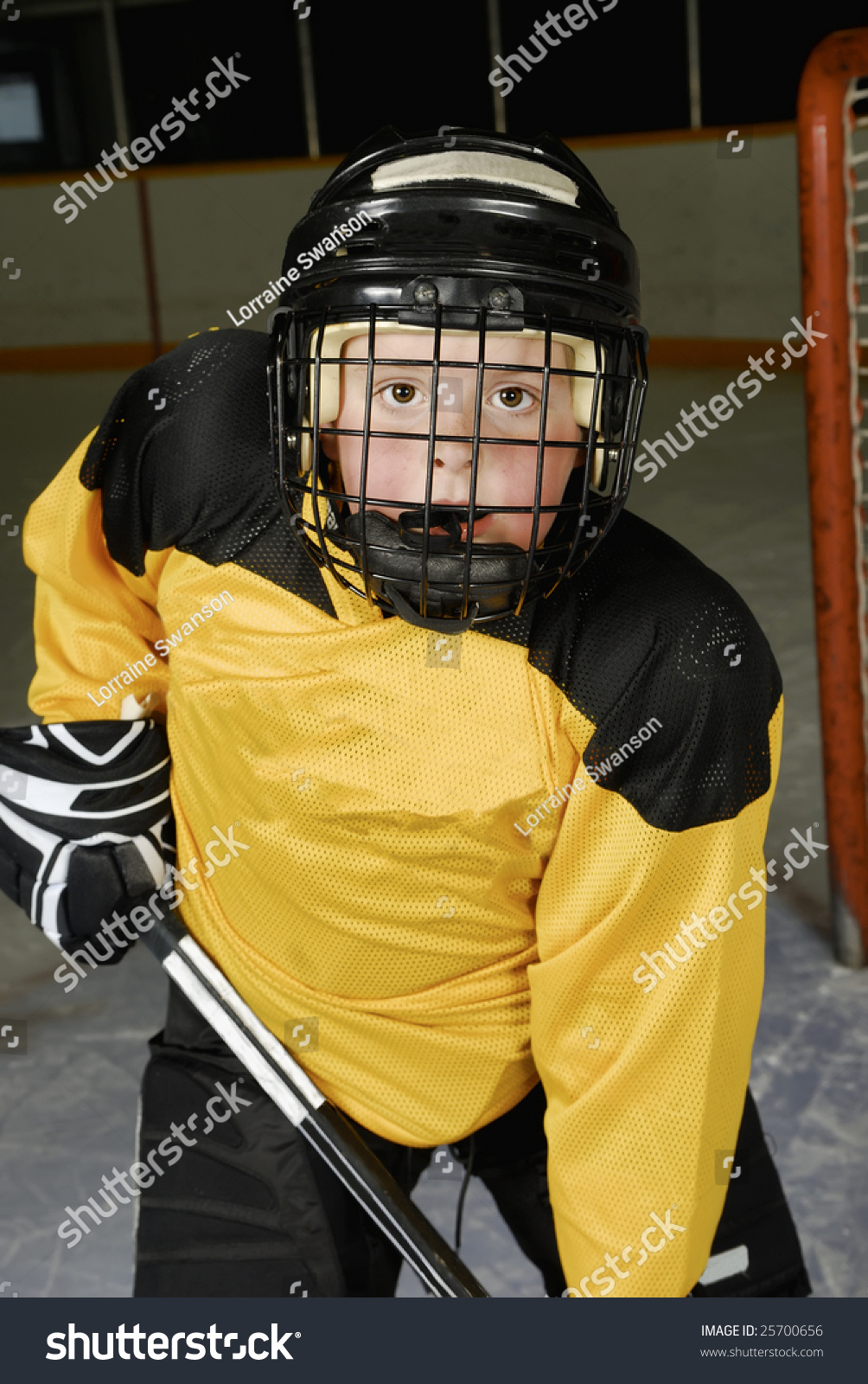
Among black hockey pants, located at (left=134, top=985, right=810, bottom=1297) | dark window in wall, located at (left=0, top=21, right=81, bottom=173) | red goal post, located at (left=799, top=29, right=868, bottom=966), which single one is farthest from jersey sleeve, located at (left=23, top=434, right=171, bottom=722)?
dark window in wall, located at (left=0, top=21, right=81, bottom=173)

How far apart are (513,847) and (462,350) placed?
45cm

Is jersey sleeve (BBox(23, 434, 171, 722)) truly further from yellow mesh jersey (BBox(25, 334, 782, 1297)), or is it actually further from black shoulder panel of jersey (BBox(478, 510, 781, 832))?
black shoulder panel of jersey (BBox(478, 510, 781, 832))

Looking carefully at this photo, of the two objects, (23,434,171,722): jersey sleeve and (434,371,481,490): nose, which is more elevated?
(434,371,481,490): nose

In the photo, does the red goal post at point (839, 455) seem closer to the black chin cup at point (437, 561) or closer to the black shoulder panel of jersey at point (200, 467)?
the black shoulder panel of jersey at point (200, 467)

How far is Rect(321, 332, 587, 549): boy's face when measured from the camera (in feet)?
3.38

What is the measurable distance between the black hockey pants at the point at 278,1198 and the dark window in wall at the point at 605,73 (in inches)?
340

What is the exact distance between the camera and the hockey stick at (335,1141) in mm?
1318

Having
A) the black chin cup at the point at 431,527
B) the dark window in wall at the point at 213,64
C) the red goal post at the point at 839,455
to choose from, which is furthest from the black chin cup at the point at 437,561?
the dark window in wall at the point at 213,64

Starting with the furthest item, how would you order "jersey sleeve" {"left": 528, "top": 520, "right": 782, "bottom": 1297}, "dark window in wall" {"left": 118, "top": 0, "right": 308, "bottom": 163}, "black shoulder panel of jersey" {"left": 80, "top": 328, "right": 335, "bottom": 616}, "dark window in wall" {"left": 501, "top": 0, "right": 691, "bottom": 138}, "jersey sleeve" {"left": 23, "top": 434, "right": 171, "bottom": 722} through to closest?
"dark window in wall" {"left": 118, "top": 0, "right": 308, "bottom": 163}
"dark window in wall" {"left": 501, "top": 0, "right": 691, "bottom": 138}
"jersey sleeve" {"left": 23, "top": 434, "right": 171, "bottom": 722}
"black shoulder panel of jersey" {"left": 80, "top": 328, "right": 335, "bottom": 616}
"jersey sleeve" {"left": 528, "top": 520, "right": 782, "bottom": 1297}

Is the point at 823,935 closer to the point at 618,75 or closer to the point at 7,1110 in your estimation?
the point at 7,1110

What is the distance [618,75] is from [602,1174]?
9076 millimetres

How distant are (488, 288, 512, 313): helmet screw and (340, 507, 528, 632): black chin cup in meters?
0.16

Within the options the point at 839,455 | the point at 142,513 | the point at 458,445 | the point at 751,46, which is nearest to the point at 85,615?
the point at 142,513

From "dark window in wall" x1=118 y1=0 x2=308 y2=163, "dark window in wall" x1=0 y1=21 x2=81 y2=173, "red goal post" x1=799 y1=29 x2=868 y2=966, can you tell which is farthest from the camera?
"dark window in wall" x1=0 y1=21 x2=81 y2=173
